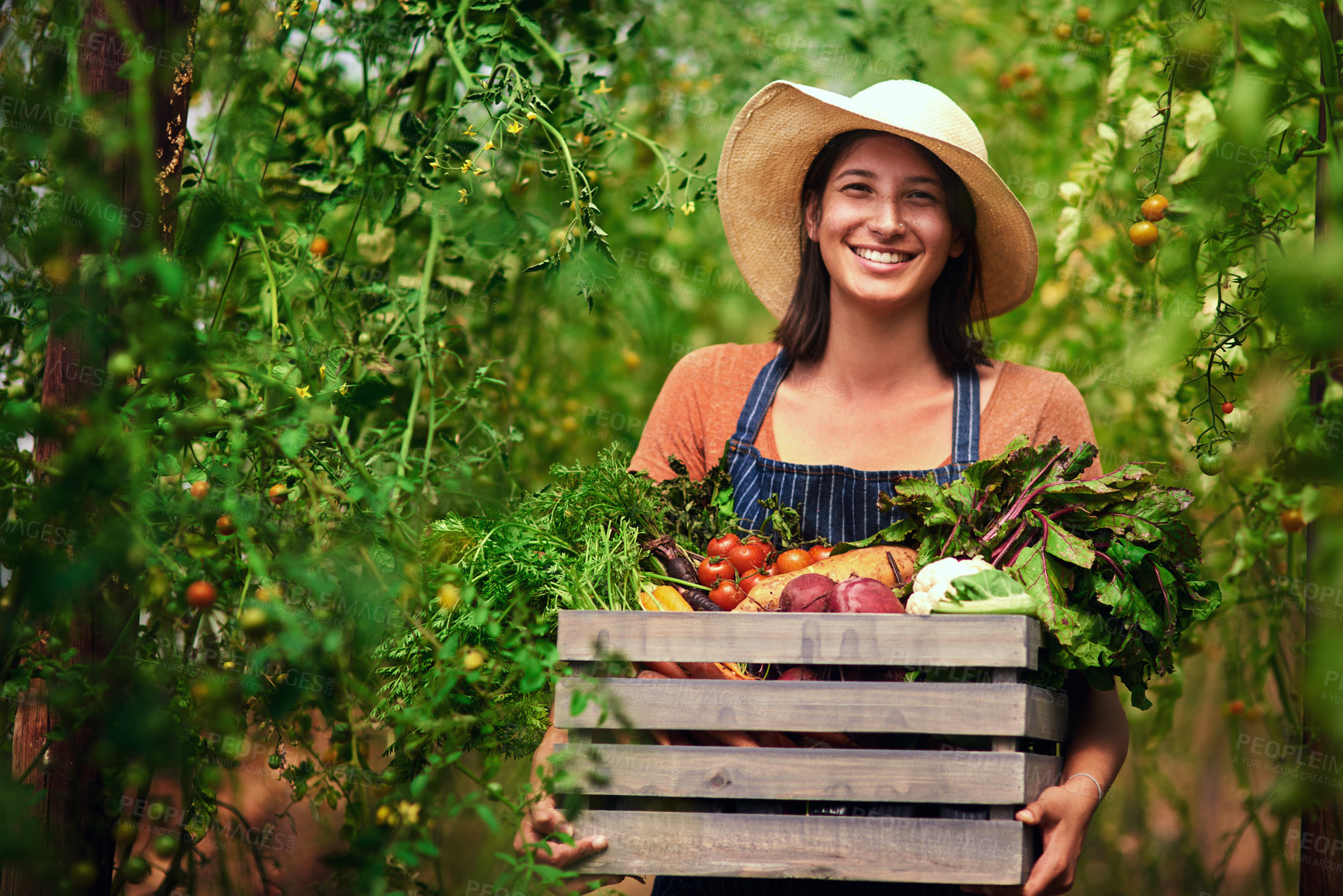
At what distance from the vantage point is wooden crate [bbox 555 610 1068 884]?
1498 mm

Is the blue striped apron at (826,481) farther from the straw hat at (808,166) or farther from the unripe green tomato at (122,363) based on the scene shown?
the unripe green tomato at (122,363)

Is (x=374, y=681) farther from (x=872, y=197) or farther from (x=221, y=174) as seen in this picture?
(x=872, y=197)

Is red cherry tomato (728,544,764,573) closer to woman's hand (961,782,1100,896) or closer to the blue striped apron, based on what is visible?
the blue striped apron

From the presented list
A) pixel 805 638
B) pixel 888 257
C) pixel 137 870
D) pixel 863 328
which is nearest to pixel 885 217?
pixel 888 257

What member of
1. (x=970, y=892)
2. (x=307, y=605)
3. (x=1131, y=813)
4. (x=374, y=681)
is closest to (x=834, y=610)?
(x=970, y=892)

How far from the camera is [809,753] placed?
1.53 metres

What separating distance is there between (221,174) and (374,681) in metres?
0.93

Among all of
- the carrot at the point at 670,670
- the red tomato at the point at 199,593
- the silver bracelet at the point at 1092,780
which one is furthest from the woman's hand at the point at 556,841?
the silver bracelet at the point at 1092,780

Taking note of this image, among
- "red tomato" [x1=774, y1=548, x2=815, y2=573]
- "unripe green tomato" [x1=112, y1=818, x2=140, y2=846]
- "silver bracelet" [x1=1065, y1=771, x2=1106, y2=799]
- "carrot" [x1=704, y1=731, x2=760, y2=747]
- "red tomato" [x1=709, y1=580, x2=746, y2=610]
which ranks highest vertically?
"red tomato" [x1=774, y1=548, x2=815, y2=573]

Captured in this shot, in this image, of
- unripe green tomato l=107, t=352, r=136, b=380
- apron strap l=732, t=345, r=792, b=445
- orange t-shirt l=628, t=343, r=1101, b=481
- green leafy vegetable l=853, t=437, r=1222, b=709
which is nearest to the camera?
unripe green tomato l=107, t=352, r=136, b=380

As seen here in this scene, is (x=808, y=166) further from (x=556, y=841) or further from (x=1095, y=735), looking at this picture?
(x=556, y=841)

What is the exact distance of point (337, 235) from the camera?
2707mm

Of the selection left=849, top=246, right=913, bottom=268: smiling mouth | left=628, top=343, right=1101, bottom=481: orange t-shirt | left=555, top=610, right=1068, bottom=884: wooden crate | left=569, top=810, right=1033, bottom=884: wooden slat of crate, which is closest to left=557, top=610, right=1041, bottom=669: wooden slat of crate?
left=555, top=610, right=1068, bottom=884: wooden crate

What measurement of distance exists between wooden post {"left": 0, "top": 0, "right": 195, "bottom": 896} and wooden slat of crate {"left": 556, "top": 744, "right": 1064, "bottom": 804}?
714mm
